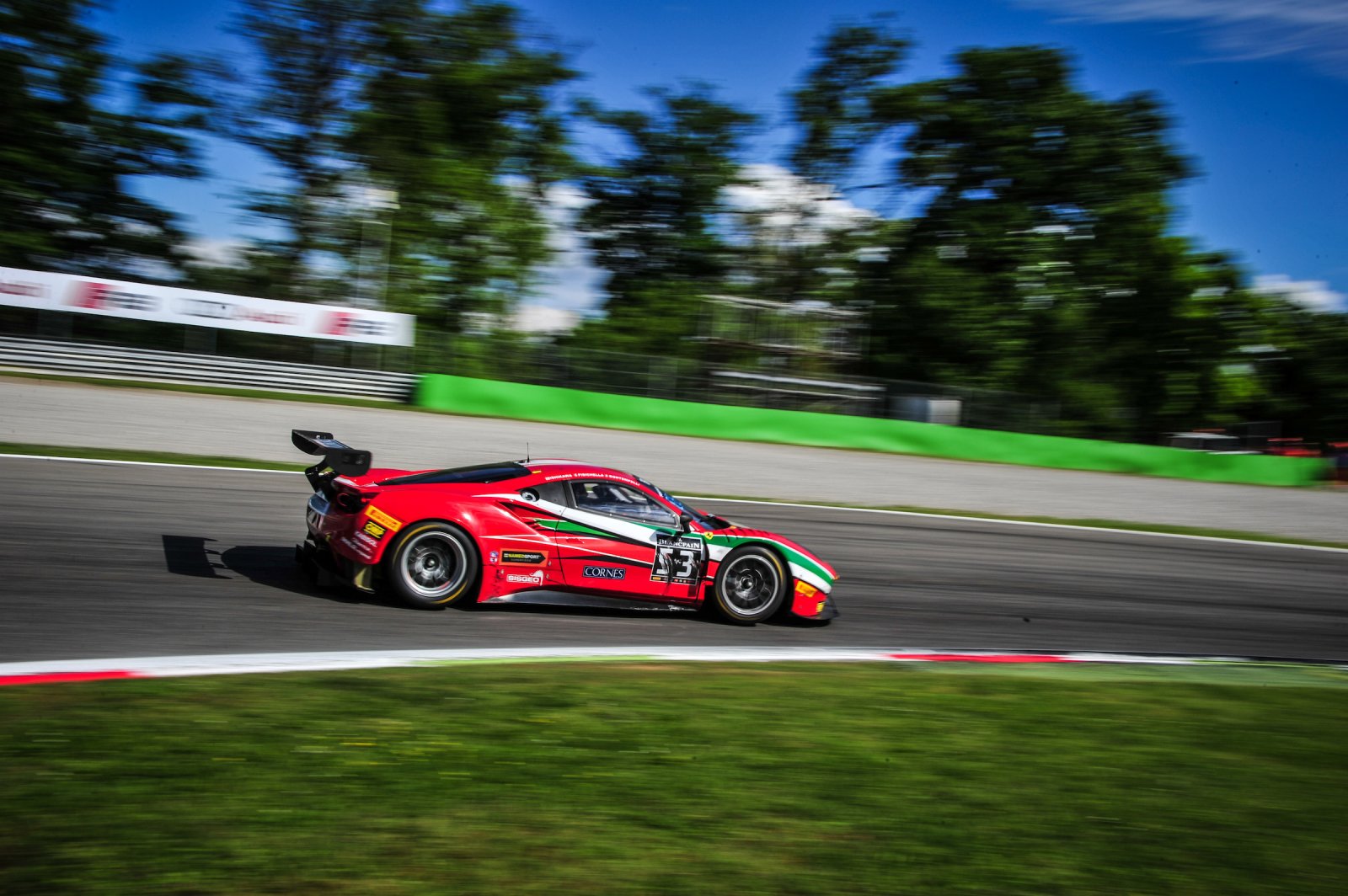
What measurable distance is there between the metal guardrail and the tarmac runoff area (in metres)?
2.94

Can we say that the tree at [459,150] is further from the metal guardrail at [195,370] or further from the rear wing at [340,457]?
the rear wing at [340,457]

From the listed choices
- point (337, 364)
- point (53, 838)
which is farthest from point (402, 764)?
point (337, 364)

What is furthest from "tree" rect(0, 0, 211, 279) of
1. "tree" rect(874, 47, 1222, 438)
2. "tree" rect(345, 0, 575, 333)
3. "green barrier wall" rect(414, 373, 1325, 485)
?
"tree" rect(874, 47, 1222, 438)

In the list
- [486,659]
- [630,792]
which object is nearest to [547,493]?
[486,659]

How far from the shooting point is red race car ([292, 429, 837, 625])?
300 inches

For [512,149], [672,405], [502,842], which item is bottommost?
[502,842]

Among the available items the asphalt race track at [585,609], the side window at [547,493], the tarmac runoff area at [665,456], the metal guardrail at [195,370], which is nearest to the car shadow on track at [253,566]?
the asphalt race track at [585,609]

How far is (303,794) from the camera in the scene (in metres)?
3.99

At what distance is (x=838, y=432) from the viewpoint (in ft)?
74.1

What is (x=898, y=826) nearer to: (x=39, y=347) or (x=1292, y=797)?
(x=1292, y=797)

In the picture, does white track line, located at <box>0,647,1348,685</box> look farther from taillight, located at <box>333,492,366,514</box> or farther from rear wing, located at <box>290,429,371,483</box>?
rear wing, located at <box>290,429,371,483</box>

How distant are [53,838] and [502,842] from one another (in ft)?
4.73

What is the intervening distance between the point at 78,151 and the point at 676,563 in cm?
2919

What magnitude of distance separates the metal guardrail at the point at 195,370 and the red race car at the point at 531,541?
15507 mm
